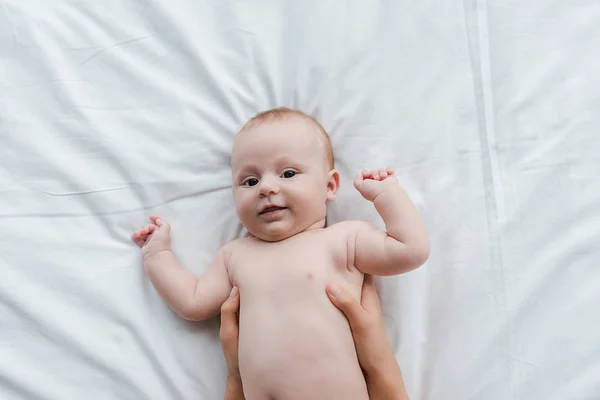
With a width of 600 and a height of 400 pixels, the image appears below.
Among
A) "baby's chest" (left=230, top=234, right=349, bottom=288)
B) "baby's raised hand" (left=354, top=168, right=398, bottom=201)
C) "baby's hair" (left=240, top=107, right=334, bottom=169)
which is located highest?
"baby's hair" (left=240, top=107, right=334, bottom=169)

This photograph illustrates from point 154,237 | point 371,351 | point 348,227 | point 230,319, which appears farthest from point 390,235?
point 154,237

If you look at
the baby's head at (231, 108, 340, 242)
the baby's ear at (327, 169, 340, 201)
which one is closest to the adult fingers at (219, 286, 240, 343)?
the baby's head at (231, 108, 340, 242)

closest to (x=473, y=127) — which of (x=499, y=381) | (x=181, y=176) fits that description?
(x=499, y=381)

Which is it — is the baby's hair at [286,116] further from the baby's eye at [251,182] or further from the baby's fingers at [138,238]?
the baby's fingers at [138,238]

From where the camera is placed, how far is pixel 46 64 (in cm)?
123

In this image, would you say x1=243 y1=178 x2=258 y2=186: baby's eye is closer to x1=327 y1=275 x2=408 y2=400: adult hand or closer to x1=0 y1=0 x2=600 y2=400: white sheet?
x1=0 y1=0 x2=600 y2=400: white sheet

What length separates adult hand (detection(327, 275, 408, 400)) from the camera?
3.17 ft

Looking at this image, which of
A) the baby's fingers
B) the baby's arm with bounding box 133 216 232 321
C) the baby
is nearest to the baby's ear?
the baby

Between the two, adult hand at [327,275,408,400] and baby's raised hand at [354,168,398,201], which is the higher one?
baby's raised hand at [354,168,398,201]

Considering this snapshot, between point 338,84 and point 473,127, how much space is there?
0.27m

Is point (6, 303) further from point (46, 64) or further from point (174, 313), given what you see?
point (46, 64)

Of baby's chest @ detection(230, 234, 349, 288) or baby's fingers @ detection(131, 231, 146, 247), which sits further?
baby's fingers @ detection(131, 231, 146, 247)

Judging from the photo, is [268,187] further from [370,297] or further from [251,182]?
[370,297]

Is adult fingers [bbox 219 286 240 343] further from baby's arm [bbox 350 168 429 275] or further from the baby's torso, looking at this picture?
baby's arm [bbox 350 168 429 275]
